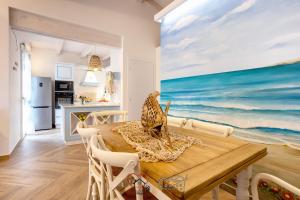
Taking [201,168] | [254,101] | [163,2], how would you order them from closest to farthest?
1. [201,168]
2. [254,101]
3. [163,2]

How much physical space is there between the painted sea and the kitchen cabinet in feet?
16.7

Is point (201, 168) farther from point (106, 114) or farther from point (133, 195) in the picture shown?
point (106, 114)

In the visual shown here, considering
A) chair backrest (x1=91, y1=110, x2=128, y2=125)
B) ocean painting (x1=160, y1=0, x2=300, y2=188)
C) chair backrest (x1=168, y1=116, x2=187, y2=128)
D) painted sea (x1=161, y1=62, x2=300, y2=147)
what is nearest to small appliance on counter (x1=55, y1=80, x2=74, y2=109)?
chair backrest (x1=91, y1=110, x2=128, y2=125)

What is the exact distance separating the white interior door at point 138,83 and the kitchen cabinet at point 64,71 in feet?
10.7

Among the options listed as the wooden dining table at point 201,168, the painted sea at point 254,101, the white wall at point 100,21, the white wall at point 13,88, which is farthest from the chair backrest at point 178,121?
the white wall at point 13,88

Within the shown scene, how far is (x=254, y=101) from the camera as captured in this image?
5.96ft

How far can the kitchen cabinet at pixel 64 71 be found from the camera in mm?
5768

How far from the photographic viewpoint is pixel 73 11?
326 centimetres

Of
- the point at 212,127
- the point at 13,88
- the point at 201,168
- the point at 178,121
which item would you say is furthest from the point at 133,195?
the point at 13,88

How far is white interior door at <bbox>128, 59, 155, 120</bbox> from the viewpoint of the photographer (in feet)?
13.4

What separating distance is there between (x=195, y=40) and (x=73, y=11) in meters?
2.63

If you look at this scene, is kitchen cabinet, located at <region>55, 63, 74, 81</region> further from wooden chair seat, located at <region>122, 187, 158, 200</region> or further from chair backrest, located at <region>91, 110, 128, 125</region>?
wooden chair seat, located at <region>122, 187, 158, 200</region>

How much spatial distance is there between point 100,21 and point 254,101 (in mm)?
3501

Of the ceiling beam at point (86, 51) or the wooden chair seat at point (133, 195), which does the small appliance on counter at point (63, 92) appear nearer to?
the ceiling beam at point (86, 51)
